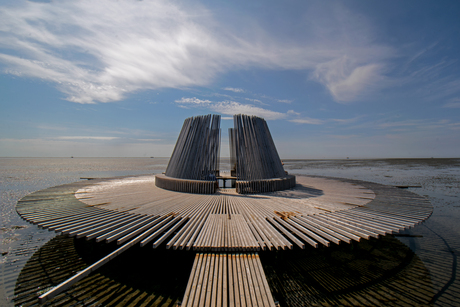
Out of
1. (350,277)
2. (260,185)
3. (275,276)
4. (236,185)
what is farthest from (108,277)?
(350,277)

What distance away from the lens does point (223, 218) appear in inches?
245

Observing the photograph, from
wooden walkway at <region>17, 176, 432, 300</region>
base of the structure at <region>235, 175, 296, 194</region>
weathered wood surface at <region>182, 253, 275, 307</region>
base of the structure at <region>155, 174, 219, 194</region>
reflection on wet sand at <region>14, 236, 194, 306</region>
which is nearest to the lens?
weathered wood surface at <region>182, 253, 275, 307</region>

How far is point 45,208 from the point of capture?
7.32 metres

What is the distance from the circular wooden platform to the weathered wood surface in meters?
0.31

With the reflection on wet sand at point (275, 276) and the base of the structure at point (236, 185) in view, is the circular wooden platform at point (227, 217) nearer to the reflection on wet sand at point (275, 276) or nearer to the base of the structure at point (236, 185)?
the base of the structure at point (236, 185)

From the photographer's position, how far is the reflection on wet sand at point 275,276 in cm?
496

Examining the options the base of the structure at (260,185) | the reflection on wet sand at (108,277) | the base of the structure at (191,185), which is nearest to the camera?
the reflection on wet sand at (108,277)

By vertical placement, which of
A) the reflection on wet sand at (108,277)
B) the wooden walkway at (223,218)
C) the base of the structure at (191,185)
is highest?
the base of the structure at (191,185)

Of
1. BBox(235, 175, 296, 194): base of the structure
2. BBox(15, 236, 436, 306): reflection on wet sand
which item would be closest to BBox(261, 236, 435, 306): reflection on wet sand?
BBox(15, 236, 436, 306): reflection on wet sand

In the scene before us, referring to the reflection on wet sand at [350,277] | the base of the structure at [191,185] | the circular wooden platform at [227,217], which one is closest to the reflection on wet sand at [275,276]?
the reflection on wet sand at [350,277]

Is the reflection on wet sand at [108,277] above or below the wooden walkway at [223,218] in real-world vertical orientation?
below

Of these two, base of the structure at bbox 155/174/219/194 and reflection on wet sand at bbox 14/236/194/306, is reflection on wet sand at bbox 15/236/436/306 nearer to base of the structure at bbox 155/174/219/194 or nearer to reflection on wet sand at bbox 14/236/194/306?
reflection on wet sand at bbox 14/236/194/306

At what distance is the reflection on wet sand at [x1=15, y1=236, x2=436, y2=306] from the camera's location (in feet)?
16.3

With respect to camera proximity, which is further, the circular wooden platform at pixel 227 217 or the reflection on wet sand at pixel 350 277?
the reflection on wet sand at pixel 350 277
